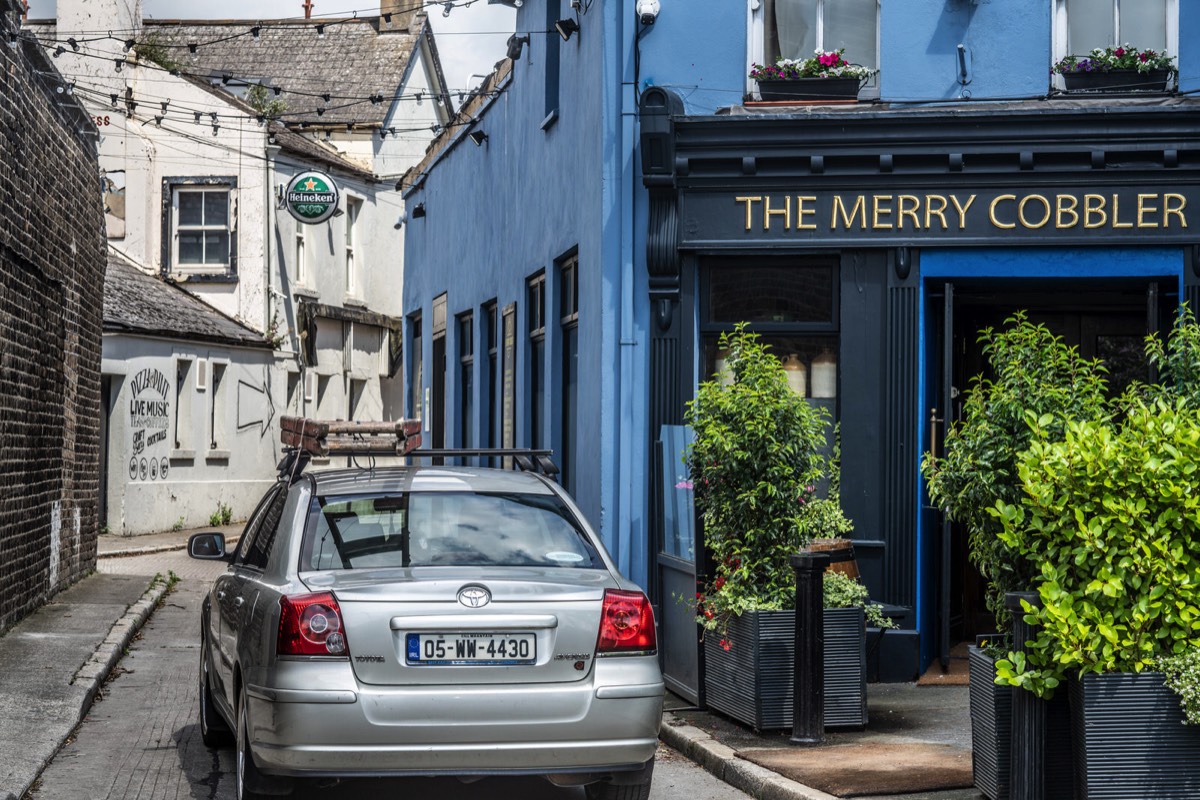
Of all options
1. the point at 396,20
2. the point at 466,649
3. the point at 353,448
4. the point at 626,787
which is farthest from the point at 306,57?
the point at 466,649

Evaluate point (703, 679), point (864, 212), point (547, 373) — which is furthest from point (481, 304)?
point (703, 679)

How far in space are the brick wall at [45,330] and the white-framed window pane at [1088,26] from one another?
8336mm

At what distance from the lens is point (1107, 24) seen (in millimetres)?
12453

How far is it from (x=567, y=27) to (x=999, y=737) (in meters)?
8.86

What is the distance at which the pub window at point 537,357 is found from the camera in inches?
645

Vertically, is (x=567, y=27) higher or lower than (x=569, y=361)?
higher

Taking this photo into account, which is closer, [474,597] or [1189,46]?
[474,597]

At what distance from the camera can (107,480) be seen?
27.7 metres

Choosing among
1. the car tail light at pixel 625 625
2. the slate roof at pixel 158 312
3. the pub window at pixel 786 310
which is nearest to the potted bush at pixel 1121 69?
the pub window at pixel 786 310

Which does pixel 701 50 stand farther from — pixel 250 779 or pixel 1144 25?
pixel 250 779

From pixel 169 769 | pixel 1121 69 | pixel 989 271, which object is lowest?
pixel 169 769

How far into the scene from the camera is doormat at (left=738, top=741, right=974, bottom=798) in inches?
300

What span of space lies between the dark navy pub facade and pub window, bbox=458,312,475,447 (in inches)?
357

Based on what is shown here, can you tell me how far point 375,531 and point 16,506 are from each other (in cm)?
806
